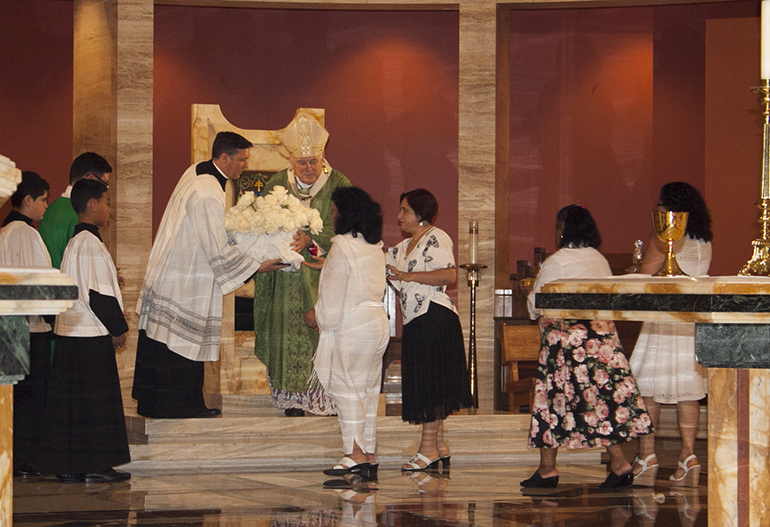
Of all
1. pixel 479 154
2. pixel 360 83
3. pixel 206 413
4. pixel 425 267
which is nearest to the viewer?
pixel 425 267

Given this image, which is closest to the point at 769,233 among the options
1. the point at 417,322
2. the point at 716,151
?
the point at 417,322

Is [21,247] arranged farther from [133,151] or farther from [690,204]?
[690,204]

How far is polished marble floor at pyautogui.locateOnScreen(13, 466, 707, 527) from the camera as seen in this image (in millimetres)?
4414

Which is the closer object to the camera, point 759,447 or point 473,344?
point 759,447

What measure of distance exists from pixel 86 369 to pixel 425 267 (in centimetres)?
199

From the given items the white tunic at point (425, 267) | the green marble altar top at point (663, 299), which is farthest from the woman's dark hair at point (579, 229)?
the green marble altar top at point (663, 299)

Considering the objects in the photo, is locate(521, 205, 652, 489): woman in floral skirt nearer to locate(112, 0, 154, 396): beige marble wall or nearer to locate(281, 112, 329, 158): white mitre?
locate(281, 112, 329, 158): white mitre

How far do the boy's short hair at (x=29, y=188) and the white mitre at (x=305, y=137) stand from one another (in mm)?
1663

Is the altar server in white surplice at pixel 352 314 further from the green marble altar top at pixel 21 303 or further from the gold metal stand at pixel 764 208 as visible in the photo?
the green marble altar top at pixel 21 303

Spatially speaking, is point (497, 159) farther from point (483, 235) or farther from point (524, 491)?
point (524, 491)

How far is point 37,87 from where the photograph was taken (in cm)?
897

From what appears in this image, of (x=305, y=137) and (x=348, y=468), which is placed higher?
(x=305, y=137)

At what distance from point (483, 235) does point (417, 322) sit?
2487 mm

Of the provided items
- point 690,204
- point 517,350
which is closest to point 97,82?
point 517,350
